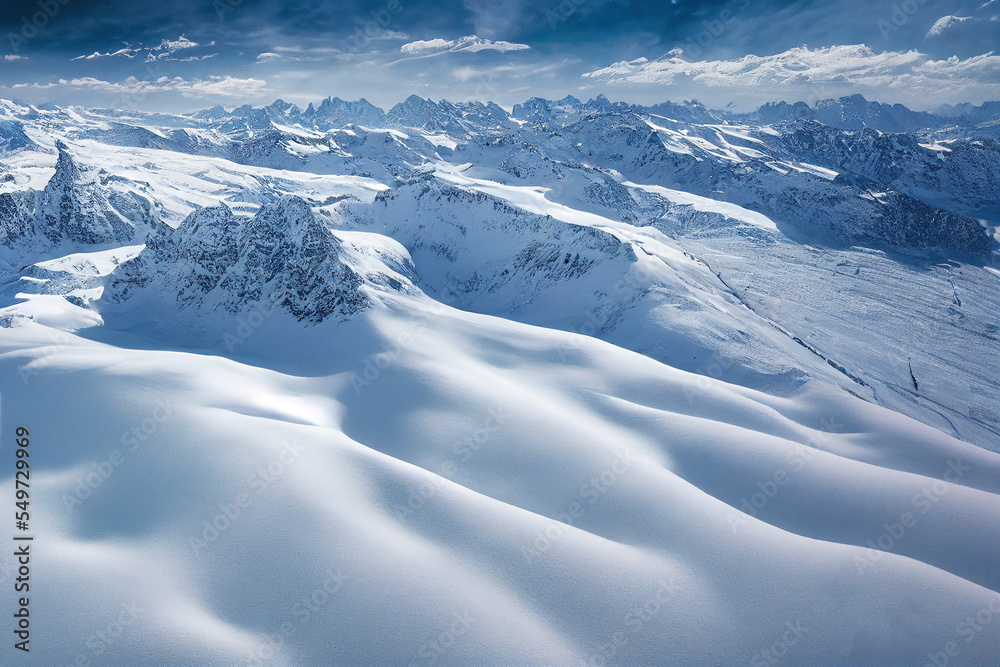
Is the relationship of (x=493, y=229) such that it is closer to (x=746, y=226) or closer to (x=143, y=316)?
(x=143, y=316)

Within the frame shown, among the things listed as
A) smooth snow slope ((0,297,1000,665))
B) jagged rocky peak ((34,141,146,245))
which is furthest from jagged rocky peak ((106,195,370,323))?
jagged rocky peak ((34,141,146,245))

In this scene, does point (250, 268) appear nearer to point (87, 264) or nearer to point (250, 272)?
point (250, 272)

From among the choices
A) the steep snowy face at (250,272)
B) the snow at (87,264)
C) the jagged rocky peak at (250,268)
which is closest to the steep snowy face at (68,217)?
the snow at (87,264)

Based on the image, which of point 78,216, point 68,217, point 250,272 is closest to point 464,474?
point 250,272

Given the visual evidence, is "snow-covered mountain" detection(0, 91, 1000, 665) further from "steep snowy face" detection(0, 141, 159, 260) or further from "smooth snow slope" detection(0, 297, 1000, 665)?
"steep snowy face" detection(0, 141, 159, 260)

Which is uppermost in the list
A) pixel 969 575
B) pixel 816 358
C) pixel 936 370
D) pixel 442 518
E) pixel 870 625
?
pixel 442 518

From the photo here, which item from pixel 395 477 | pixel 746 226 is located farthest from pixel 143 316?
pixel 746 226

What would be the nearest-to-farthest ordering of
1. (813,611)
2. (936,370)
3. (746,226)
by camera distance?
1. (813,611)
2. (936,370)
3. (746,226)
